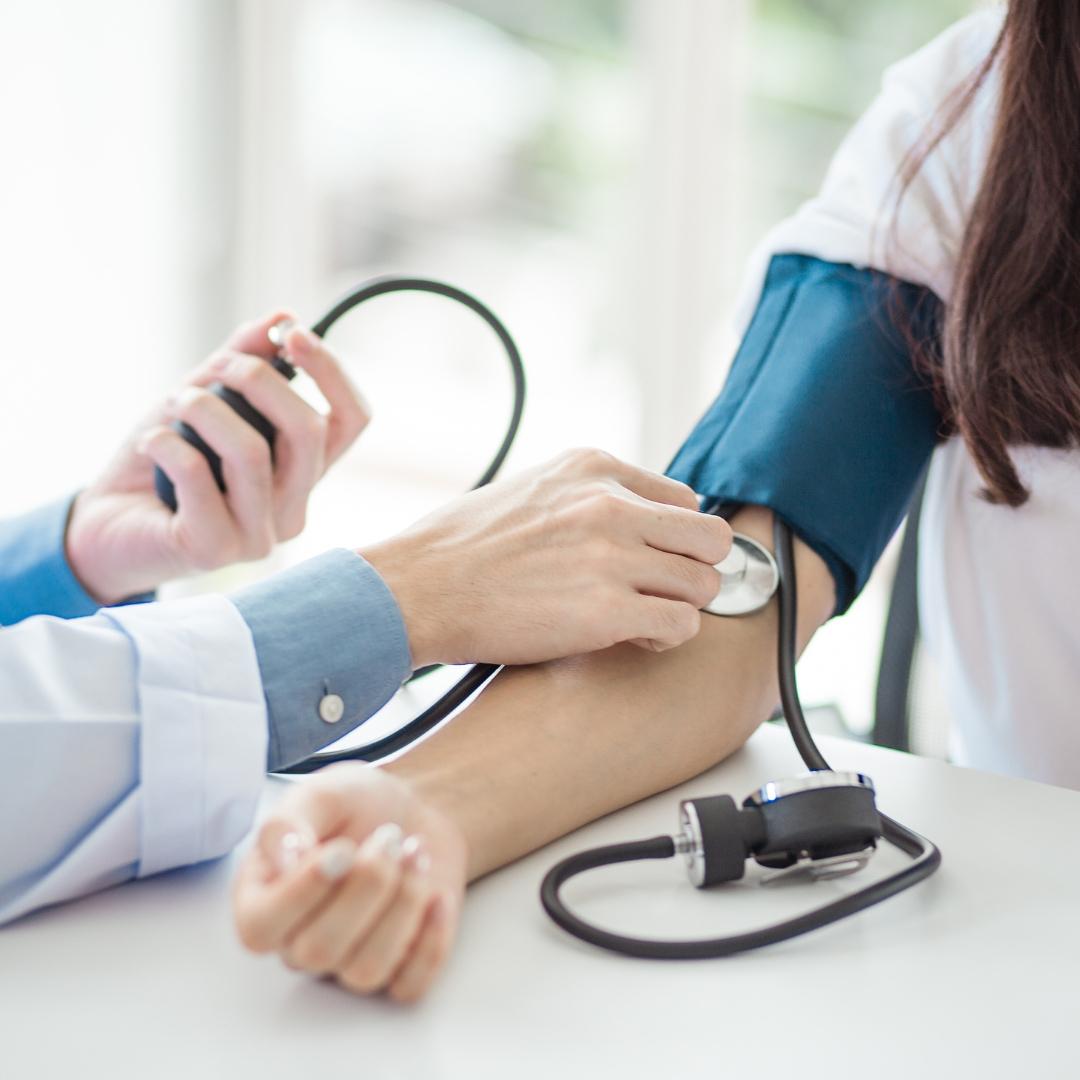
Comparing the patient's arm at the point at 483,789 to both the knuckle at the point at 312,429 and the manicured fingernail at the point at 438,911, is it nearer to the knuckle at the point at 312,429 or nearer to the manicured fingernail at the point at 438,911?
the manicured fingernail at the point at 438,911

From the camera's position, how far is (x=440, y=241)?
9.00ft

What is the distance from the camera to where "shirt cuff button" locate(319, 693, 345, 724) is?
0.61 metres

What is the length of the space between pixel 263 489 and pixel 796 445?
417 mm

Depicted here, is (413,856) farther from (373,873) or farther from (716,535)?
(716,535)

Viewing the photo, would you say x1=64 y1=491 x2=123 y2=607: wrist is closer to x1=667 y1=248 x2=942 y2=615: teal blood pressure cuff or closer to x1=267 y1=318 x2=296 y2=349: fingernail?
x1=267 y1=318 x2=296 y2=349: fingernail

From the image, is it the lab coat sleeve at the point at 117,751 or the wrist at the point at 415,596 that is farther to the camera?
the wrist at the point at 415,596

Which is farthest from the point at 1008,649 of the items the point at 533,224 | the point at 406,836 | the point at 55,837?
the point at 533,224

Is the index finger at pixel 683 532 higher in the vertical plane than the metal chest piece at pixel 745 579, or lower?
higher

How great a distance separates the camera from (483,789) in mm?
581

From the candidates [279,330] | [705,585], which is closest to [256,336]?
[279,330]

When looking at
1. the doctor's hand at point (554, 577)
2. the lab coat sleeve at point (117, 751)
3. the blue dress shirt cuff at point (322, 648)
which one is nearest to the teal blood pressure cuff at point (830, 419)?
the doctor's hand at point (554, 577)

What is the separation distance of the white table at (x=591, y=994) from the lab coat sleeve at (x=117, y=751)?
2 cm

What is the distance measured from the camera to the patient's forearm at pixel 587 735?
577 millimetres

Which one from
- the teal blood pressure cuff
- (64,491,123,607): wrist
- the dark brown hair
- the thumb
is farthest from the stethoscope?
(64,491,123,607): wrist
